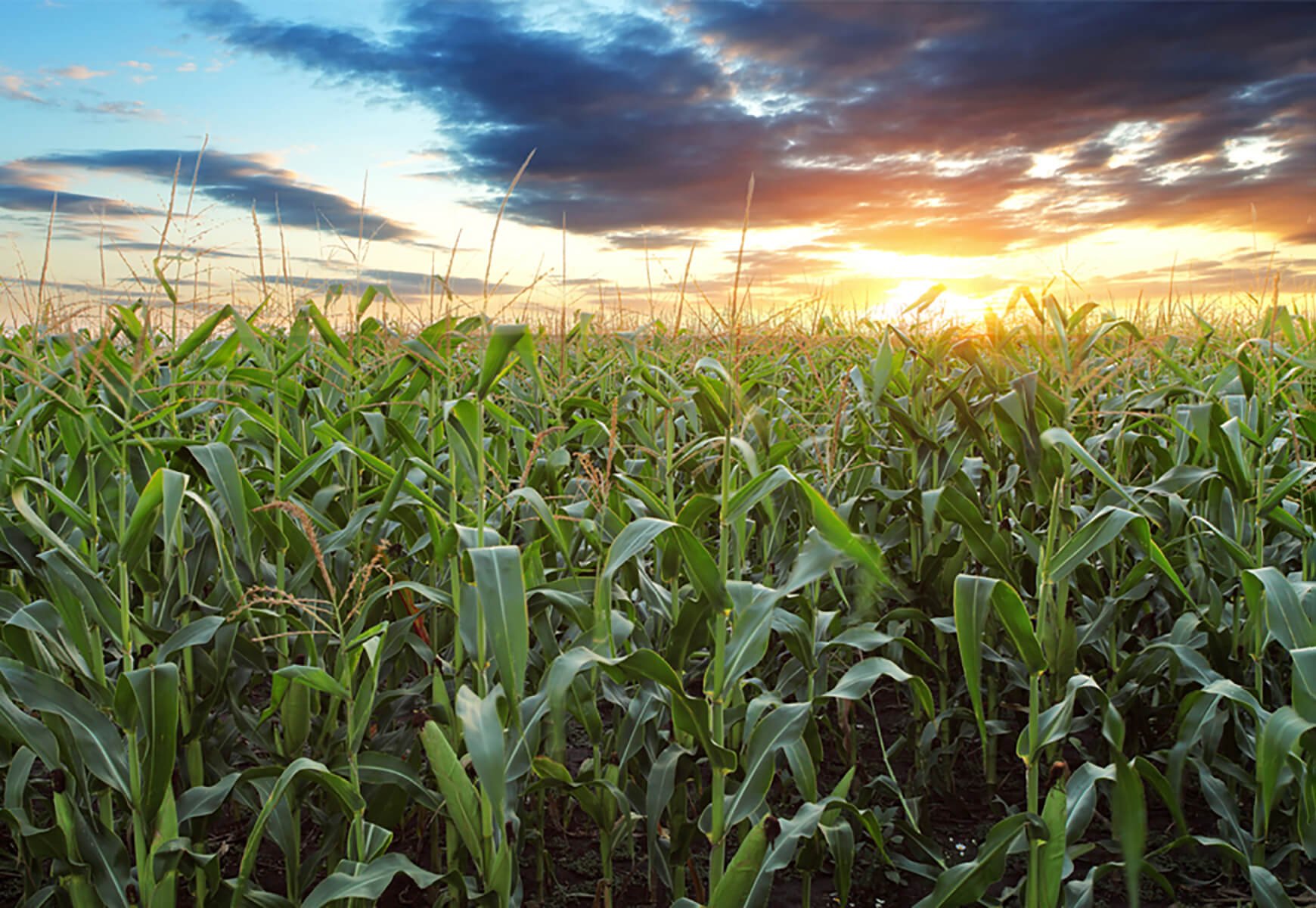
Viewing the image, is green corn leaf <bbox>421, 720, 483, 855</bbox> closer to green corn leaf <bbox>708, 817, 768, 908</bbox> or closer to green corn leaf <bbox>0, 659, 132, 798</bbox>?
green corn leaf <bbox>708, 817, 768, 908</bbox>

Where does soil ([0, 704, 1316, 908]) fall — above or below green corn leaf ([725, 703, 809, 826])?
below

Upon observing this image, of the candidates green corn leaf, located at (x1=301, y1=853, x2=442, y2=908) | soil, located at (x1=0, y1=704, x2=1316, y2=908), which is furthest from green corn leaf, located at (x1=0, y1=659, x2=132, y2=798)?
soil, located at (x1=0, y1=704, x2=1316, y2=908)

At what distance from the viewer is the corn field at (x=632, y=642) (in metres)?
2.20

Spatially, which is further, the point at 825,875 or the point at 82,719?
the point at 825,875

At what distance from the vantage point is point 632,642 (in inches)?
110

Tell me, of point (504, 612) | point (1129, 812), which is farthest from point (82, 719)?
point (1129, 812)

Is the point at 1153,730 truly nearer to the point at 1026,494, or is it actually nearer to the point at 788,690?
the point at 1026,494

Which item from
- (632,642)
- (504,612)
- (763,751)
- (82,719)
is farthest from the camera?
(632,642)

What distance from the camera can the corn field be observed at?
86.7 inches

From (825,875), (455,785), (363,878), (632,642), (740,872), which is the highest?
(632,642)

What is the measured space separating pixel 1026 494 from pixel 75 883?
3.76 meters

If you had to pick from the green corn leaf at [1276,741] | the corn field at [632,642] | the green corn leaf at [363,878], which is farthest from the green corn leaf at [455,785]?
the green corn leaf at [1276,741]

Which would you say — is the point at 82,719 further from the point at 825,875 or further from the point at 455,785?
the point at 825,875

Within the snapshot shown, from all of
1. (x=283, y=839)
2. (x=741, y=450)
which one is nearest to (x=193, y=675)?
(x=283, y=839)
